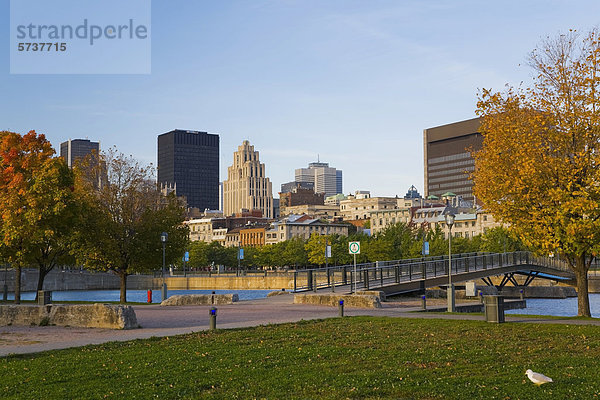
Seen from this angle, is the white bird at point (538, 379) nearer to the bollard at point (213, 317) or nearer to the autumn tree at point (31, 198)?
the bollard at point (213, 317)

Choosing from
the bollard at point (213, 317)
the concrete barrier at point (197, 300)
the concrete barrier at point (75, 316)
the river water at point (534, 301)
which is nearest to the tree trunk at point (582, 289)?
the bollard at point (213, 317)

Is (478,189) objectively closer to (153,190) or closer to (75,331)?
(75,331)

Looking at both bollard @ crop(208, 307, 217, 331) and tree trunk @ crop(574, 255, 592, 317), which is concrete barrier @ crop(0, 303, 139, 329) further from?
tree trunk @ crop(574, 255, 592, 317)

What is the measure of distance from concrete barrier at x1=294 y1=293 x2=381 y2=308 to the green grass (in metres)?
13.5

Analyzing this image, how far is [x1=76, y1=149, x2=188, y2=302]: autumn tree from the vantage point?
166 ft

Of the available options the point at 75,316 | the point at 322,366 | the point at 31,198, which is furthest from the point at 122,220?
the point at 322,366

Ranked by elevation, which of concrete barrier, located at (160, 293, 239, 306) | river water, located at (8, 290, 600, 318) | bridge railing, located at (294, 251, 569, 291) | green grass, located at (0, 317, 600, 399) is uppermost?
bridge railing, located at (294, 251, 569, 291)

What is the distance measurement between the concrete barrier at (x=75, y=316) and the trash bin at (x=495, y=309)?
12578 mm

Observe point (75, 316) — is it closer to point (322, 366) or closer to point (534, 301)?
point (322, 366)

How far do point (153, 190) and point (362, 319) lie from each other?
31.9 m

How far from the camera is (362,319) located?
26.6 metres

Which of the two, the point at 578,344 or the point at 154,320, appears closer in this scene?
the point at 578,344

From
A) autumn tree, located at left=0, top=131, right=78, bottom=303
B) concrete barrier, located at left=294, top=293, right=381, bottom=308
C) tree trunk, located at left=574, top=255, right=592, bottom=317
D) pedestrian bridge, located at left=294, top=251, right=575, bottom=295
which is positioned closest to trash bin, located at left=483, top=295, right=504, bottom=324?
tree trunk, located at left=574, top=255, right=592, bottom=317

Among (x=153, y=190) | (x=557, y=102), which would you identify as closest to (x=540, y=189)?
(x=557, y=102)
